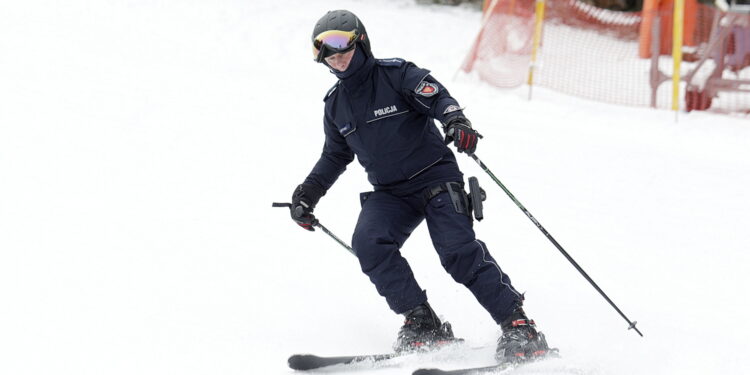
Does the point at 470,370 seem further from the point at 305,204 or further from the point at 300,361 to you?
the point at 305,204

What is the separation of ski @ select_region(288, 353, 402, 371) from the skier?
0.52 ft

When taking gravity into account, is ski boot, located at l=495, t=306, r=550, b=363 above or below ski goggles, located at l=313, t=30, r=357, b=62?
below

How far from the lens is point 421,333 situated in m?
4.29

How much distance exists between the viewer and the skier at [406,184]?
4.14 metres

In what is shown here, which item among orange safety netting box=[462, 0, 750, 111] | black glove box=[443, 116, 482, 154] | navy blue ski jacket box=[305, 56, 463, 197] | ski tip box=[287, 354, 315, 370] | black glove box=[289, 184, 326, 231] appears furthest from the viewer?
orange safety netting box=[462, 0, 750, 111]

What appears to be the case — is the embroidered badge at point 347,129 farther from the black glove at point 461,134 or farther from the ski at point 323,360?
the ski at point 323,360

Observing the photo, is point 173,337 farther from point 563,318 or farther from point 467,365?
point 563,318

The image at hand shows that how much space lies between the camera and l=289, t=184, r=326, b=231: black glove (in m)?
4.51

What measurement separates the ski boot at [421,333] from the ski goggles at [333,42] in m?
1.35

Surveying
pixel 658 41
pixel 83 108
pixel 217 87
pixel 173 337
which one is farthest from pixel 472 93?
pixel 173 337

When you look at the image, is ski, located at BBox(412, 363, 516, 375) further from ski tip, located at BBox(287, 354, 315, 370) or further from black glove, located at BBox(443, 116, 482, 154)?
black glove, located at BBox(443, 116, 482, 154)

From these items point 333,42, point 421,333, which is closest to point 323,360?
point 421,333

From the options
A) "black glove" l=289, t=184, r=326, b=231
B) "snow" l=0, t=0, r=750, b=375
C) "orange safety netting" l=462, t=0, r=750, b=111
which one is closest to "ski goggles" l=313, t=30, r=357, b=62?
"black glove" l=289, t=184, r=326, b=231

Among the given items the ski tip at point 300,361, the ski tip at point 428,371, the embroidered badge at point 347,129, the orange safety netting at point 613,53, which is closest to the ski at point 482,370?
the ski tip at point 428,371
